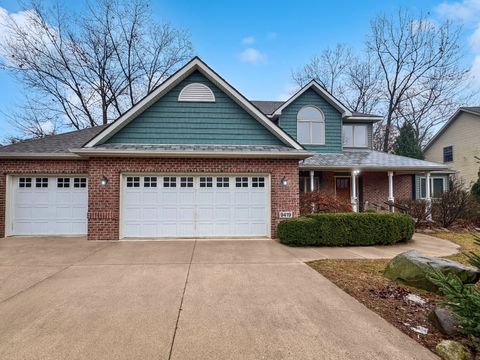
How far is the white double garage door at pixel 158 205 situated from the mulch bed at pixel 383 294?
3605mm

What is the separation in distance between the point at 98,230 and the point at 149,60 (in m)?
17.8

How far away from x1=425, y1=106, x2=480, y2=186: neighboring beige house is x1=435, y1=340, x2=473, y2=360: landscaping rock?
20472mm

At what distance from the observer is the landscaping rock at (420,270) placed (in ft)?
14.4

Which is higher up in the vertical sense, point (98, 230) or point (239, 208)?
point (239, 208)

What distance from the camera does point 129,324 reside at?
11.0ft

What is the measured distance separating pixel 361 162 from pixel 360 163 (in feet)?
0.70

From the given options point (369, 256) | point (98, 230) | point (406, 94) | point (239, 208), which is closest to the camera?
point (369, 256)

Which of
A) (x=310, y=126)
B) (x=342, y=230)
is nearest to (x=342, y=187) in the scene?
(x=310, y=126)

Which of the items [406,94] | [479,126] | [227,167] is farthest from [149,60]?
[479,126]

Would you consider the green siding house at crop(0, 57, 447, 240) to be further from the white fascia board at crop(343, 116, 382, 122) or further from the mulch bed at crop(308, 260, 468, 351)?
the white fascia board at crop(343, 116, 382, 122)

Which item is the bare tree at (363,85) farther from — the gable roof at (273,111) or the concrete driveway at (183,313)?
the concrete driveway at (183,313)

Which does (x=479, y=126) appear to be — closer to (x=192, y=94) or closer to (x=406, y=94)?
(x=406, y=94)

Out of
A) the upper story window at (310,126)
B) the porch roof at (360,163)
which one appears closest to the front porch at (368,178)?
the porch roof at (360,163)

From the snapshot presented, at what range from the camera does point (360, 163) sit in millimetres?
12734
